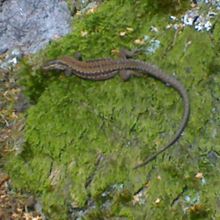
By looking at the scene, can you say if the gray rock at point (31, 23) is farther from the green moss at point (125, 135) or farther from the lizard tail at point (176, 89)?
the lizard tail at point (176, 89)

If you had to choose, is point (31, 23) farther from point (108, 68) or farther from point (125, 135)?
point (125, 135)


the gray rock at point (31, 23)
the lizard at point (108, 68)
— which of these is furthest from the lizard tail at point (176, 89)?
the gray rock at point (31, 23)

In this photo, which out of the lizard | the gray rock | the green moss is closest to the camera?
the green moss

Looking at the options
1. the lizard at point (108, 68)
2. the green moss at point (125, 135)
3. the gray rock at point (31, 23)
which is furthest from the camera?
the gray rock at point (31, 23)

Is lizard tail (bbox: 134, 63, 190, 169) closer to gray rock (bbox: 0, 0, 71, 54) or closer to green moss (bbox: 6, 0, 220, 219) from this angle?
green moss (bbox: 6, 0, 220, 219)

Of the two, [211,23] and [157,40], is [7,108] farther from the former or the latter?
[211,23]

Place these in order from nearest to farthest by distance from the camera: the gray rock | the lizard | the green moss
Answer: the green moss < the lizard < the gray rock

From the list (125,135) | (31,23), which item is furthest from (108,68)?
(31,23)

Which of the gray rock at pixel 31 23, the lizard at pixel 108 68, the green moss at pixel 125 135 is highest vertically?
the gray rock at pixel 31 23

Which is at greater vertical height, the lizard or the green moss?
the lizard

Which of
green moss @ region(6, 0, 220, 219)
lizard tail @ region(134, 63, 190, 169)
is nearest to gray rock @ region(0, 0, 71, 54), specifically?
green moss @ region(6, 0, 220, 219)
